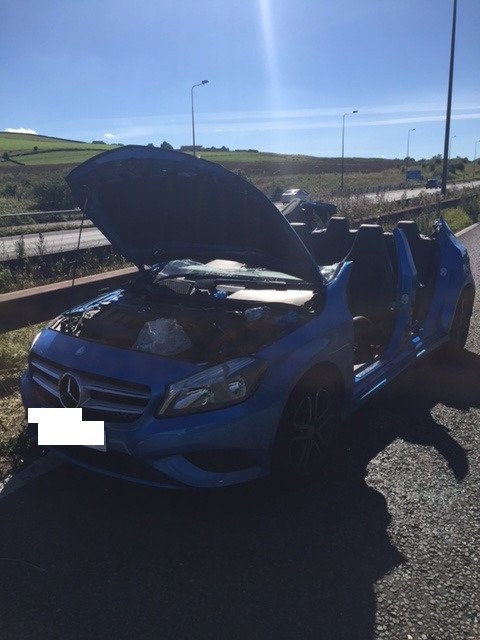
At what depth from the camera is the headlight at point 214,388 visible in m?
2.99

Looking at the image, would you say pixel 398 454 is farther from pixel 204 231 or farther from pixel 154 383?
pixel 204 231

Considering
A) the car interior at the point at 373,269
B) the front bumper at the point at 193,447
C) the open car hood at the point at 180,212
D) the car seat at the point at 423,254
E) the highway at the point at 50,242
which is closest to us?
the front bumper at the point at 193,447

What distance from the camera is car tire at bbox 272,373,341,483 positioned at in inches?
129

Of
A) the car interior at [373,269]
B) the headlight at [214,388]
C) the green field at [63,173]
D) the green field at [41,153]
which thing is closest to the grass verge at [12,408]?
the headlight at [214,388]

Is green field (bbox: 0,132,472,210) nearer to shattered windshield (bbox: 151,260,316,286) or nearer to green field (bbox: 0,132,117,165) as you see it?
green field (bbox: 0,132,117,165)

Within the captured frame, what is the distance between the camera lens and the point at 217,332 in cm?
362

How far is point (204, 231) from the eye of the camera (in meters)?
4.48

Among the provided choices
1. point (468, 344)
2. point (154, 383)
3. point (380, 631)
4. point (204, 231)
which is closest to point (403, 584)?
point (380, 631)

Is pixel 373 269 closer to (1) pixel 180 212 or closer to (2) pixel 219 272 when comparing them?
(2) pixel 219 272

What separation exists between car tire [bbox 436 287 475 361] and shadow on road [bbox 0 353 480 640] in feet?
7.48

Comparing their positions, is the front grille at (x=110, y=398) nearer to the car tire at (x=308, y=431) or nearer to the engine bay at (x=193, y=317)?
the engine bay at (x=193, y=317)

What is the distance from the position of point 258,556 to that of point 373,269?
9.71 ft

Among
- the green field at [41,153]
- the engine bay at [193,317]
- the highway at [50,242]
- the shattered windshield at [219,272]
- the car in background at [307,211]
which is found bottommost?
the highway at [50,242]

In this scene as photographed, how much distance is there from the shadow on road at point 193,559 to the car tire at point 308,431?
155 mm
